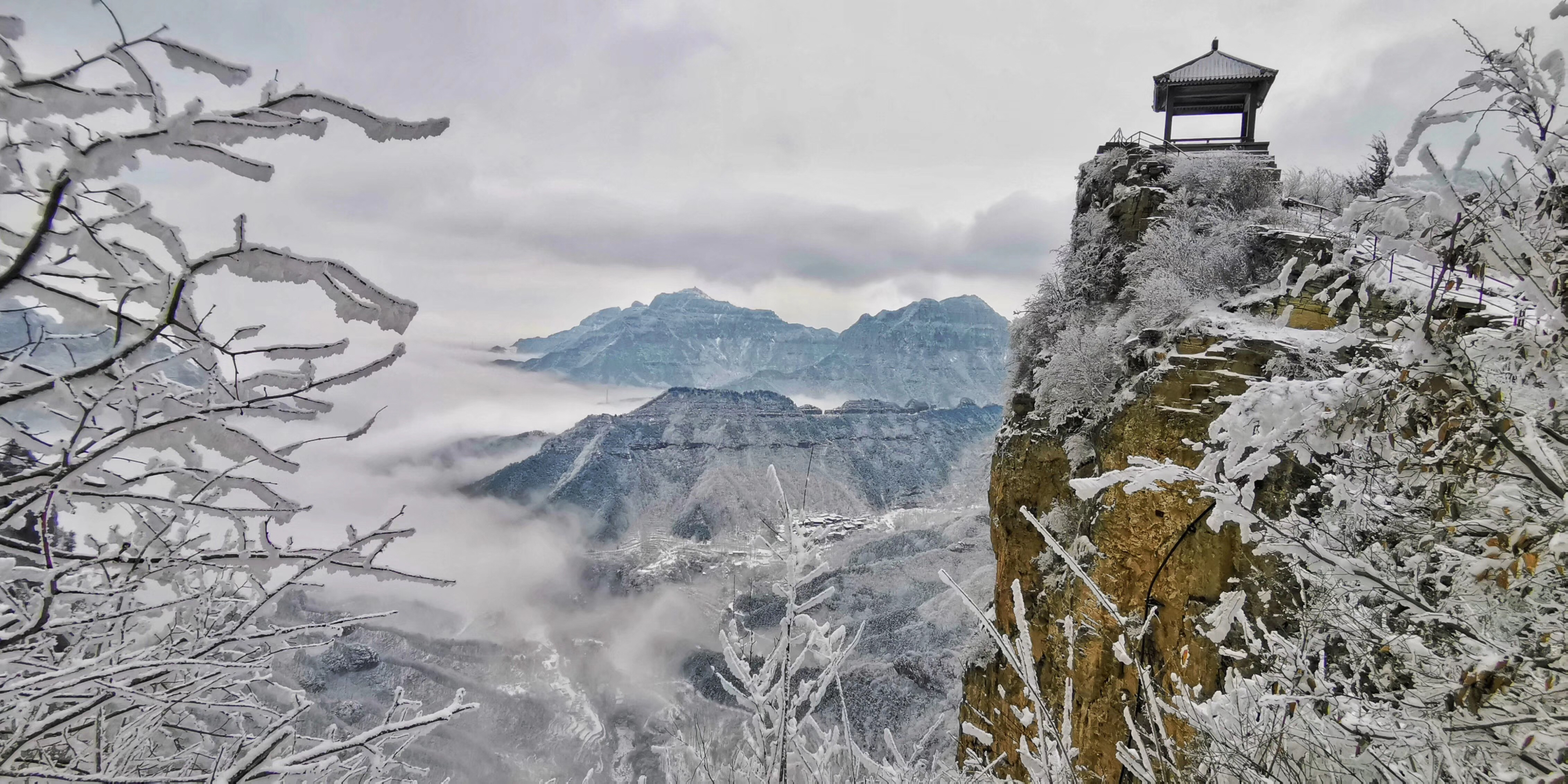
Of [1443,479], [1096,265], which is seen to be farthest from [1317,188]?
[1443,479]

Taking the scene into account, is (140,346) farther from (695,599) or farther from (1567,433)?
(695,599)

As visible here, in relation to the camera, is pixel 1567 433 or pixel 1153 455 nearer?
pixel 1567 433

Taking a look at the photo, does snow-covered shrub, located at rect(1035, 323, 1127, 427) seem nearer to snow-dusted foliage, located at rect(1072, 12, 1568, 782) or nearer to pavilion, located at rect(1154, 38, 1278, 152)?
pavilion, located at rect(1154, 38, 1278, 152)

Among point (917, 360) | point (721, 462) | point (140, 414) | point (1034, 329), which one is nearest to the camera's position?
point (140, 414)

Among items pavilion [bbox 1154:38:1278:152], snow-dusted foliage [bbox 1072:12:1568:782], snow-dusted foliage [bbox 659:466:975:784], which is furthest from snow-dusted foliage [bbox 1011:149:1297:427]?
snow-dusted foliage [bbox 659:466:975:784]

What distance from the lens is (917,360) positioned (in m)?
186

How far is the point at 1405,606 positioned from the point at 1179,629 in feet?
25.0

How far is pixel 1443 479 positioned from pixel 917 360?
18773cm

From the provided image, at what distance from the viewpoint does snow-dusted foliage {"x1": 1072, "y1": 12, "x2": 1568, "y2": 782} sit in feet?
5.84

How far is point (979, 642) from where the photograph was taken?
43.8 feet

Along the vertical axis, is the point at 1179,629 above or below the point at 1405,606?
below

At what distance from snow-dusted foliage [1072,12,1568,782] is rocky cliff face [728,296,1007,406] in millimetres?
169335

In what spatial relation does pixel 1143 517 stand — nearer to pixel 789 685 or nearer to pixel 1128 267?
pixel 1128 267

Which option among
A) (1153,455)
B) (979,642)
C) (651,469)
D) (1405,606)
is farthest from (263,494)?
(651,469)
